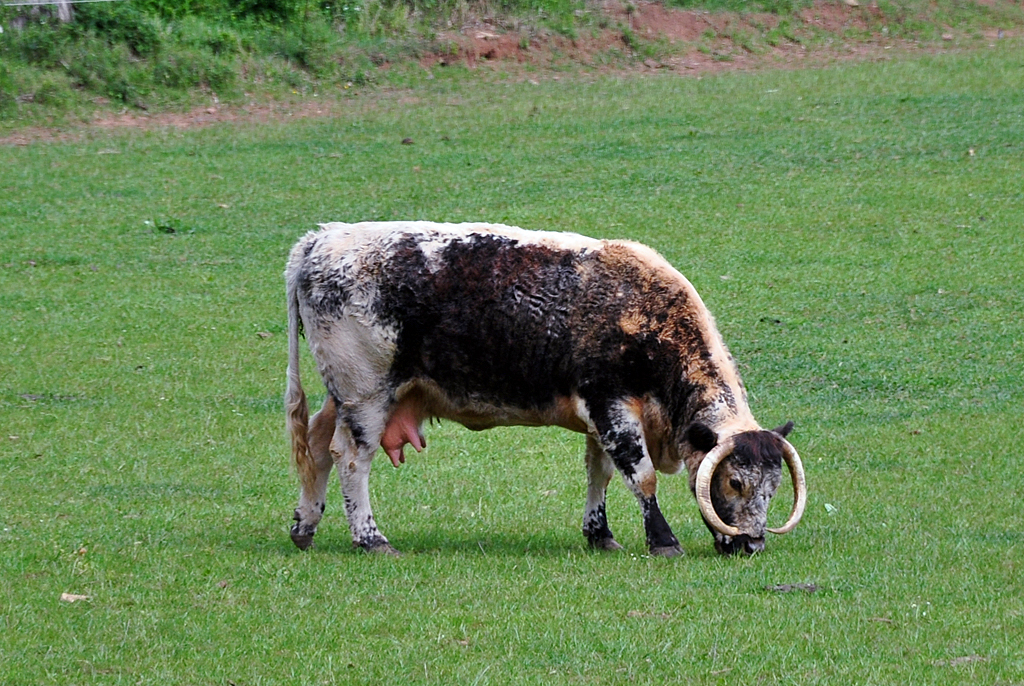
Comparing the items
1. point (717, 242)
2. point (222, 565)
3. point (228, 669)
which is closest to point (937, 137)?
point (717, 242)

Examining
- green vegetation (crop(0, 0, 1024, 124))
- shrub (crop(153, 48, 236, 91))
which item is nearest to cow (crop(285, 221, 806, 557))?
green vegetation (crop(0, 0, 1024, 124))

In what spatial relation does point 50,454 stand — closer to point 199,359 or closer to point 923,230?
point 199,359

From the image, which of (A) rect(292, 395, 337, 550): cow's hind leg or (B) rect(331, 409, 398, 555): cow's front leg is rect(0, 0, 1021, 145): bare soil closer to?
(A) rect(292, 395, 337, 550): cow's hind leg

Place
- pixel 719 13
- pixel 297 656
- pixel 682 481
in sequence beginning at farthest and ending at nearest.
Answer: pixel 719 13 < pixel 682 481 < pixel 297 656

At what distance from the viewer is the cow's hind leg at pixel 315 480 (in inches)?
359

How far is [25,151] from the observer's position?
2236cm

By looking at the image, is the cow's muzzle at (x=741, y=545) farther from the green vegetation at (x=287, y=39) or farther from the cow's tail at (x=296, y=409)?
the green vegetation at (x=287, y=39)

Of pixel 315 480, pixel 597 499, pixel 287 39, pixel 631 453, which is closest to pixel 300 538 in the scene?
pixel 315 480

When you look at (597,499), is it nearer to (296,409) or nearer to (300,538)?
→ (300,538)

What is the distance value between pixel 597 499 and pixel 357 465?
1.57 metres

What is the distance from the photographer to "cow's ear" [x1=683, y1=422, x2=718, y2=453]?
8648 mm

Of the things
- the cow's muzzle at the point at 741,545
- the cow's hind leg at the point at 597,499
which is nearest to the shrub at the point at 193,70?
the cow's hind leg at the point at 597,499

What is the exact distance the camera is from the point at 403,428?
A: 942cm

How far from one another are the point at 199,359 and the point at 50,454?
3281 millimetres
